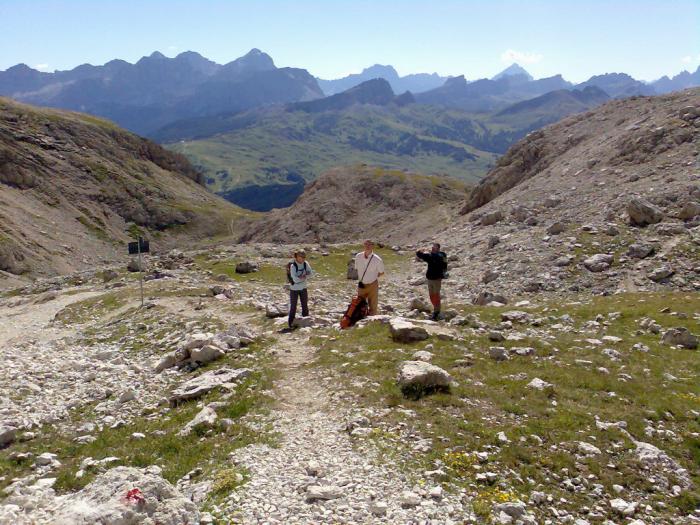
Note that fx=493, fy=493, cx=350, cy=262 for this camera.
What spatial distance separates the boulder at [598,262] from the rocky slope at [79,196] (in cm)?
8596

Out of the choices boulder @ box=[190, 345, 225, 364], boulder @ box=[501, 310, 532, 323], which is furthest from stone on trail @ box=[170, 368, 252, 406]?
boulder @ box=[501, 310, 532, 323]

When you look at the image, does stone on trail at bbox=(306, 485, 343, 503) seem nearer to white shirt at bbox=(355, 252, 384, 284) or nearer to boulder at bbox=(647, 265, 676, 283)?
white shirt at bbox=(355, 252, 384, 284)

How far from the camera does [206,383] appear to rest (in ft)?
53.6

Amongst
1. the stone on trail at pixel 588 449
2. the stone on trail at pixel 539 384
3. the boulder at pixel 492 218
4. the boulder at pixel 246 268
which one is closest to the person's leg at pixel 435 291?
the stone on trail at pixel 539 384

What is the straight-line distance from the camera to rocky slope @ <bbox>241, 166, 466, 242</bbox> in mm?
108062

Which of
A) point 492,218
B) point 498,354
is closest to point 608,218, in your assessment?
point 492,218

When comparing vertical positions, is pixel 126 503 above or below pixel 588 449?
above

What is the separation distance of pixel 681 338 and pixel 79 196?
15386 cm

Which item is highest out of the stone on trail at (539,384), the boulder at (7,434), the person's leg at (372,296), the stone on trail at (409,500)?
the person's leg at (372,296)

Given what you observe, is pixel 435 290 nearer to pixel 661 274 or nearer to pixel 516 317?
pixel 516 317

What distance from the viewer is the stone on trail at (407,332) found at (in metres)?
19.2

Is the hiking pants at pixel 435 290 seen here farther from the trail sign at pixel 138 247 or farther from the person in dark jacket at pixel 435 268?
the trail sign at pixel 138 247

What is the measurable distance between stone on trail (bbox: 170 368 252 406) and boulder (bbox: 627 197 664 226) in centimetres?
3308

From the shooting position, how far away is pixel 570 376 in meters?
15.8
